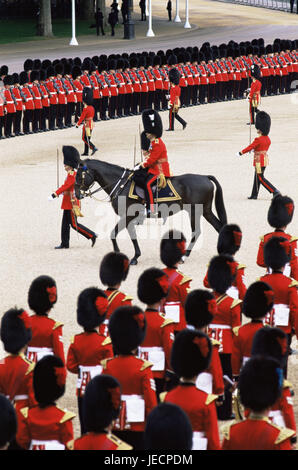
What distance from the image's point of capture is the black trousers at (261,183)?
14.1m

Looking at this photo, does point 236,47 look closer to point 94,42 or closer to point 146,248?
point 94,42

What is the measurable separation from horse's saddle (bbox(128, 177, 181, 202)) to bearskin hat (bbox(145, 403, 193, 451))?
7.11 meters

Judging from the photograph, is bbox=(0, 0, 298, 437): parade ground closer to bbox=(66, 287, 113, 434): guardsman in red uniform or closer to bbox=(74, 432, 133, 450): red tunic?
bbox=(66, 287, 113, 434): guardsman in red uniform

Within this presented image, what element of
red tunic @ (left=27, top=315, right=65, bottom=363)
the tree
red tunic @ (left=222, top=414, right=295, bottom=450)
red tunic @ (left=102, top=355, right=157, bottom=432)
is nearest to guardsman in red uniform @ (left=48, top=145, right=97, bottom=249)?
red tunic @ (left=27, top=315, right=65, bottom=363)

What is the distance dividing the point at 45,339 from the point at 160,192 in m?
5.17

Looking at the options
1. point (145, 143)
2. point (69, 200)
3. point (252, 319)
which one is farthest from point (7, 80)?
point (252, 319)

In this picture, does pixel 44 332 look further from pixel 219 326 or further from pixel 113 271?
pixel 219 326

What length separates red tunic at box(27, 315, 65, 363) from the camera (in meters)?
6.48

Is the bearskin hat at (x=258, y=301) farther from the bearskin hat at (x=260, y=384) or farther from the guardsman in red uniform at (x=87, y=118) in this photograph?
the guardsman in red uniform at (x=87, y=118)

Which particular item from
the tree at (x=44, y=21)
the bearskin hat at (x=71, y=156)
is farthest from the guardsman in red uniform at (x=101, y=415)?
the tree at (x=44, y=21)

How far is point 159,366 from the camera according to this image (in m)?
6.44

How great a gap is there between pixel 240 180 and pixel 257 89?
5.55m

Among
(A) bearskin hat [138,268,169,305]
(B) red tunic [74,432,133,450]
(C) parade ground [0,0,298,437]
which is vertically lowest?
(C) parade ground [0,0,298,437]

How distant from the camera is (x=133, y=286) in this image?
10.4 m
